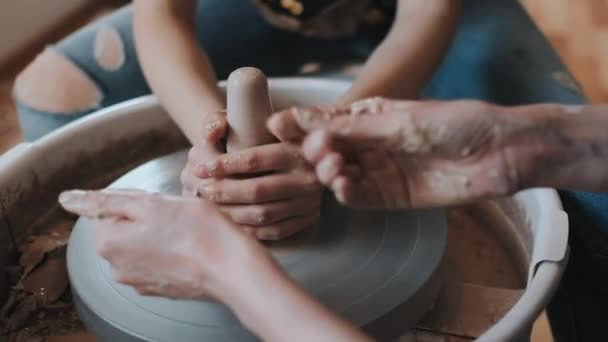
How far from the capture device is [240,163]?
94cm

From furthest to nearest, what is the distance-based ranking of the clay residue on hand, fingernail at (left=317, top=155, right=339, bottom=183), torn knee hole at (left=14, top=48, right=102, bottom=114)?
torn knee hole at (left=14, top=48, right=102, bottom=114), the clay residue on hand, fingernail at (left=317, top=155, right=339, bottom=183)

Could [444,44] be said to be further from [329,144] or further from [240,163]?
[329,144]

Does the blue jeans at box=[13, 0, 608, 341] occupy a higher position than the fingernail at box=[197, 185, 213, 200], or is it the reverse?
the fingernail at box=[197, 185, 213, 200]

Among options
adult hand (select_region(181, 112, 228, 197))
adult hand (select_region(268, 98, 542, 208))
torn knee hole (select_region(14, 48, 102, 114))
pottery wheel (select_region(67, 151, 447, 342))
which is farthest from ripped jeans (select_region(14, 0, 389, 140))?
adult hand (select_region(268, 98, 542, 208))

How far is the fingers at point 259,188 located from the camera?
37.0 inches

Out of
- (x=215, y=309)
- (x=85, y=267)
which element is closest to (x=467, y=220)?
(x=215, y=309)

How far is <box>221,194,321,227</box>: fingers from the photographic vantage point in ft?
3.12

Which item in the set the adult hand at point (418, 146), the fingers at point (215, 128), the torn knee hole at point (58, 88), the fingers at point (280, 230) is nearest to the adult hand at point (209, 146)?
the fingers at point (215, 128)

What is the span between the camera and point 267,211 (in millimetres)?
951

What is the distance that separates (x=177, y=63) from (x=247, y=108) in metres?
0.40

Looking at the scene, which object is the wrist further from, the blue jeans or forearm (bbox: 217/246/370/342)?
the blue jeans

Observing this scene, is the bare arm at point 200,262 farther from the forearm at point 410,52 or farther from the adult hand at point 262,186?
the forearm at point 410,52

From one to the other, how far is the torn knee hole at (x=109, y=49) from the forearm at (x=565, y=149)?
1.04 meters

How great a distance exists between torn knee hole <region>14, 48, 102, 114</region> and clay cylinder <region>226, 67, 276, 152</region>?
2.19ft
